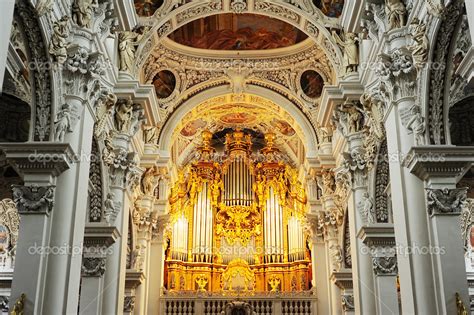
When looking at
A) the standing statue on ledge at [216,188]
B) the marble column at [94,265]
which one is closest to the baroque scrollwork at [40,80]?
the marble column at [94,265]

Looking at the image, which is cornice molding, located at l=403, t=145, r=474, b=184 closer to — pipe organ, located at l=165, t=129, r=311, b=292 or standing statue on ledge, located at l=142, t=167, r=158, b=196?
standing statue on ledge, located at l=142, t=167, r=158, b=196

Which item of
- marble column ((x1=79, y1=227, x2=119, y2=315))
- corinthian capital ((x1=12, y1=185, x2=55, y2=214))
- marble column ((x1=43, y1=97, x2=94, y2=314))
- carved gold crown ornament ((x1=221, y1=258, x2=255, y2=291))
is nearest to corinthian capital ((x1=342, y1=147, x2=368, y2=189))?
marble column ((x1=79, y1=227, x2=119, y2=315))

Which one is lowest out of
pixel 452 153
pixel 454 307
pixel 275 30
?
pixel 454 307

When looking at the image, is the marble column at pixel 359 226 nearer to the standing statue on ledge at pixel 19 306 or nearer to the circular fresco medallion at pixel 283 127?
the standing statue on ledge at pixel 19 306

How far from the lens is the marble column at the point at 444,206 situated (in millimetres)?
8766

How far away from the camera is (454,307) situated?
853 cm

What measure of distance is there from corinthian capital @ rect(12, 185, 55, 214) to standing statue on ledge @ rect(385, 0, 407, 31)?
5.76 meters

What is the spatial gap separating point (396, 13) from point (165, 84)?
411 inches

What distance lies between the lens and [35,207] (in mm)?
9094

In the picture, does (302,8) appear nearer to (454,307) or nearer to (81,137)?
(81,137)

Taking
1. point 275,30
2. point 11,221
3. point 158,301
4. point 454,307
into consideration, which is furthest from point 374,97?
point 11,221

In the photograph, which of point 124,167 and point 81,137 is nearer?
point 81,137

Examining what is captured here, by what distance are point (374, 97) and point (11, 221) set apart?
13.0 meters

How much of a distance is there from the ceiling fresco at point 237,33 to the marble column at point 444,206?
1037 centimetres
